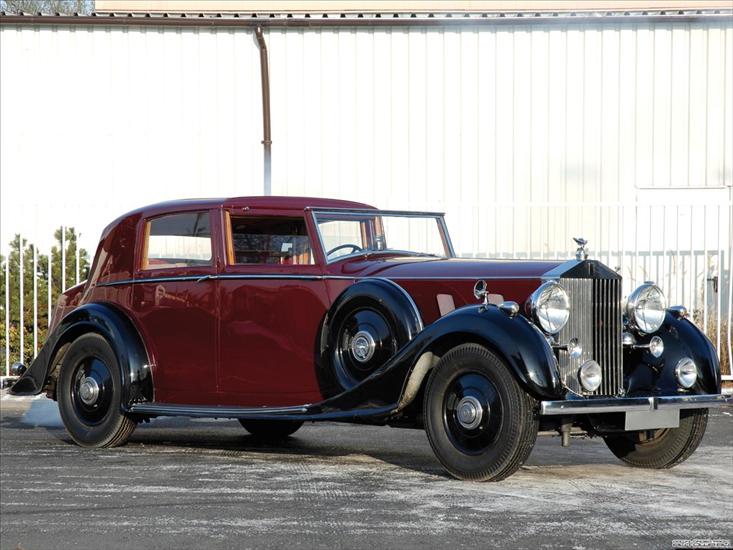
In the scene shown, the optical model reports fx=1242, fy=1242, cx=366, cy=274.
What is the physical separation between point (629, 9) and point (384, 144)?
3988 millimetres

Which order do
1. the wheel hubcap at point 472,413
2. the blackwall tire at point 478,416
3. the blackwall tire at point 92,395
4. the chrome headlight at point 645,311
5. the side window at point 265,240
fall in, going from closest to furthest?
1. the blackwall tire at point 478,416
2. the wheel hubcap at point 472,413
3. the chrome headlight at point 645,311
4. the side window at point 265,240
5. the blackwall tire at point 92,395

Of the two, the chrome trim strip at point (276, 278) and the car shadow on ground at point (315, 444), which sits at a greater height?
the chrome trim strip at point (276, 278)

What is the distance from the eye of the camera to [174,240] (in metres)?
8.71

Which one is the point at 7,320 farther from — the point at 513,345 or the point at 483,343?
the point at 513,345

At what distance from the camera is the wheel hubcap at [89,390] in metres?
8.48

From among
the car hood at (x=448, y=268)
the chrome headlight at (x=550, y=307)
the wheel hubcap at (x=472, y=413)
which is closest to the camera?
the wheel hubcap at (x=472, y=413)

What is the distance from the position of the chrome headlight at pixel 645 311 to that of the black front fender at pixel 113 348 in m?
3.23

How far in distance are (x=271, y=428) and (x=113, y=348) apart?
1.46 metres

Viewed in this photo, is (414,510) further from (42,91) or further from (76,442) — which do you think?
(42,91)

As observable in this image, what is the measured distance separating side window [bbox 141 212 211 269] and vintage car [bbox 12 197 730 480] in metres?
0.01

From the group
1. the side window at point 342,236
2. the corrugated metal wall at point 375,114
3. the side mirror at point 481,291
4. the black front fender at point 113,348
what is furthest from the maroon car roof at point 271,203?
the corrugated metal wall at point 375,114

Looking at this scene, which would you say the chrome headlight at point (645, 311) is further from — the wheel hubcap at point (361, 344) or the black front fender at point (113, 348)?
the black front fender at point (113, 348)

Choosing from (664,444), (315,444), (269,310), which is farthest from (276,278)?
(664,444)

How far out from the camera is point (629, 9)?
695 inches
